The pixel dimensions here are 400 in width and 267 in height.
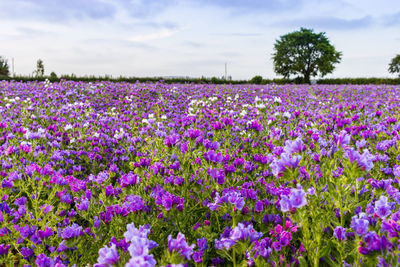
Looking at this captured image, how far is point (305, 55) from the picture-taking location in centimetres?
5866

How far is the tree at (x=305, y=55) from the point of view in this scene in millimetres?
57469

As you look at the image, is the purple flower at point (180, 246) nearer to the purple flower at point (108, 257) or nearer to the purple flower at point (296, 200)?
the purple flower at point (108, 257)

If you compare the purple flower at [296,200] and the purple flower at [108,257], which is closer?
the purple flower at [108,257]

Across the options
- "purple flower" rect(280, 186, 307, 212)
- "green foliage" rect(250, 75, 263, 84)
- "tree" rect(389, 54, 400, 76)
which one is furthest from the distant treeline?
"tree" rect(389, 54, 400, 76)

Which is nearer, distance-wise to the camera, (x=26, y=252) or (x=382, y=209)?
(x=382, y=209)

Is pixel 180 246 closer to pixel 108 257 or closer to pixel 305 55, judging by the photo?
pixel 108 257

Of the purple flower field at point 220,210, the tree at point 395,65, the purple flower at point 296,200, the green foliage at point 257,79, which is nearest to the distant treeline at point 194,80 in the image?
the green foliage at point 257,79

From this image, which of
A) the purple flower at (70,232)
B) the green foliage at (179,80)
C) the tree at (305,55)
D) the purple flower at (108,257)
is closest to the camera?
the purple flower at (108,257)

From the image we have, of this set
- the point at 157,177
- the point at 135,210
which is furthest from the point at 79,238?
the point at 157,177

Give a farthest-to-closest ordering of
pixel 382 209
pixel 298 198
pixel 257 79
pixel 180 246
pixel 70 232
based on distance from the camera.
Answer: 1. pixel 257 79
2. pixel 70 232
3. pixel 382 209
4. pixel 298 198
5. pixel 180 246

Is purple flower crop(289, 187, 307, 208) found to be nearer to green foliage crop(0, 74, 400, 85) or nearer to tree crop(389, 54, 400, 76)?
green foliage crop(0, 74, 400, 85)

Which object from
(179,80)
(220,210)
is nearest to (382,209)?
(220,210)

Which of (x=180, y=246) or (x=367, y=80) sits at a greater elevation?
(x=367, y=80)

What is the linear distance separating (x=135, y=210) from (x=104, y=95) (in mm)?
9874
